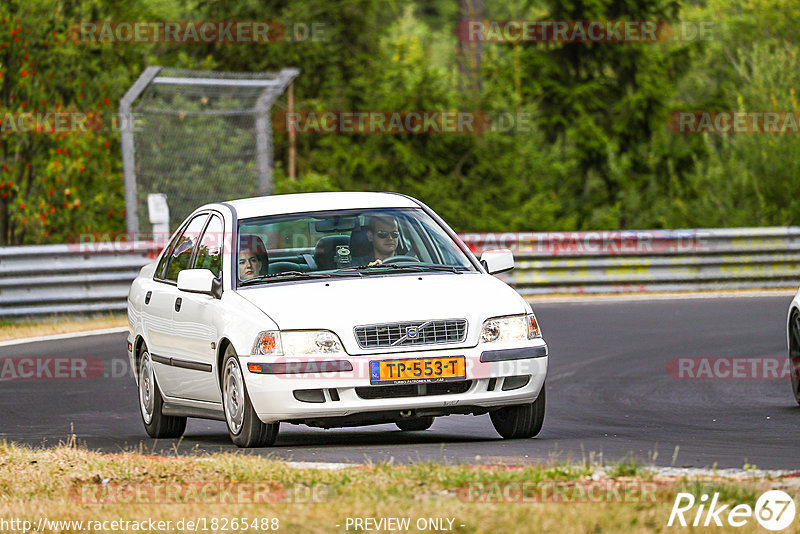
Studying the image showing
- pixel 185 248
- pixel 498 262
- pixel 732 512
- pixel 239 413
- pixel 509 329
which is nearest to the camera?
pixel 732 512

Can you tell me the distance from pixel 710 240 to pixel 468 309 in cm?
1532

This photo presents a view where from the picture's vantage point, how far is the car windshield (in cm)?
955

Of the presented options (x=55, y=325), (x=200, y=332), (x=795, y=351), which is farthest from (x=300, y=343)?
(x=55, y=325)

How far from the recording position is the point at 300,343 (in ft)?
28.4

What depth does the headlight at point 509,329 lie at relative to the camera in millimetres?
8836

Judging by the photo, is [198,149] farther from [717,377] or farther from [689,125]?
[689,125]

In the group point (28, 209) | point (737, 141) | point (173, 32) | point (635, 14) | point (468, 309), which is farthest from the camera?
point (635, 14)

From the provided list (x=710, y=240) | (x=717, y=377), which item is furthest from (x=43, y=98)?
(x=717, y=377)

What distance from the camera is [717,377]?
1378 cm

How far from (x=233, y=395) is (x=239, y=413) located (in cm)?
14

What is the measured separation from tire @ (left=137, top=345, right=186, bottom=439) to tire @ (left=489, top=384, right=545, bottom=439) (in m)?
2.37

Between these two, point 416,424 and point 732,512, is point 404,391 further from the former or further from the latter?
point 732,512

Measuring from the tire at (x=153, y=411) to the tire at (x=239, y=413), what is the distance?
1.32m

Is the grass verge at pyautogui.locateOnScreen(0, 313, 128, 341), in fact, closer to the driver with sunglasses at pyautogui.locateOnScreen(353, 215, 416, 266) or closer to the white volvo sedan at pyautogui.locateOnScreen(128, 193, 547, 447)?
the white volvo sedan at pyautogui.locateOnScreen(128, 193, 547, 447)
